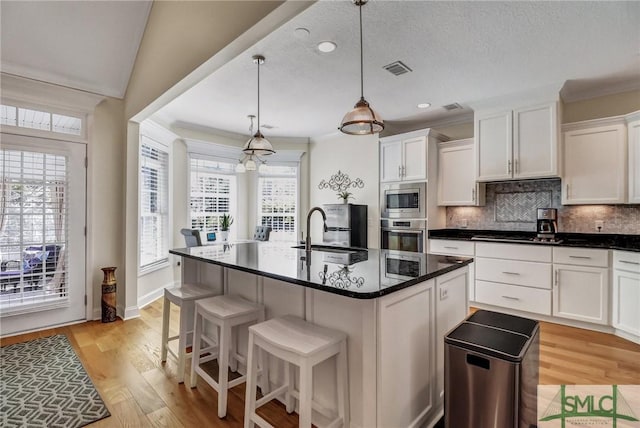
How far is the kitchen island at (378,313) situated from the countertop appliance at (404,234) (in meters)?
2.35

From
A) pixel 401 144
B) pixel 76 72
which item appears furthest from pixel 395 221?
pixel 76 72

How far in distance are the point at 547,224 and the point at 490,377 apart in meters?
3.16

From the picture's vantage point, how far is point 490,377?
4.87 feet

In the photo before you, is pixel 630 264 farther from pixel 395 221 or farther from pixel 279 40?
pixel 279 40

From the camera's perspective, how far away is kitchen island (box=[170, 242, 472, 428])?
4.94 ft

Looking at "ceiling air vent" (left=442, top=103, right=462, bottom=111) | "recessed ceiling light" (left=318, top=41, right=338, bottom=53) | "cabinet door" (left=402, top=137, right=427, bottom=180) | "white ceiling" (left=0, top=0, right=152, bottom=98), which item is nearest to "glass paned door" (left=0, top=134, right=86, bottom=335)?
"white ceiling" (left=0, top=0, right=152, bottom=98)

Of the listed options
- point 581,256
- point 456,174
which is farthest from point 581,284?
point 456,174

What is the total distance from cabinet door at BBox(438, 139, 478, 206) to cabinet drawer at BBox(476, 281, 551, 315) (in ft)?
→ 3.87

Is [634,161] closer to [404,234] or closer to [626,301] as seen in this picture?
[626,301]

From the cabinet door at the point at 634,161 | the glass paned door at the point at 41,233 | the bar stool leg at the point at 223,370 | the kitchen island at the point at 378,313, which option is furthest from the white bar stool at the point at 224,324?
the cabinet door at the point at 634,161

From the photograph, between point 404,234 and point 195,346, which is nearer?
point 195,346

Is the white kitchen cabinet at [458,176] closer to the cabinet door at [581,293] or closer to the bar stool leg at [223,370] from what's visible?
the cabinet door at [581,293]

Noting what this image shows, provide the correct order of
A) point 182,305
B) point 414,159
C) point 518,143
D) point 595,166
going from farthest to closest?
1. point 414,159
2. point 518,143
3. point 595,166
4. point 182,305

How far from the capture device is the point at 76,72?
345 centimetres
